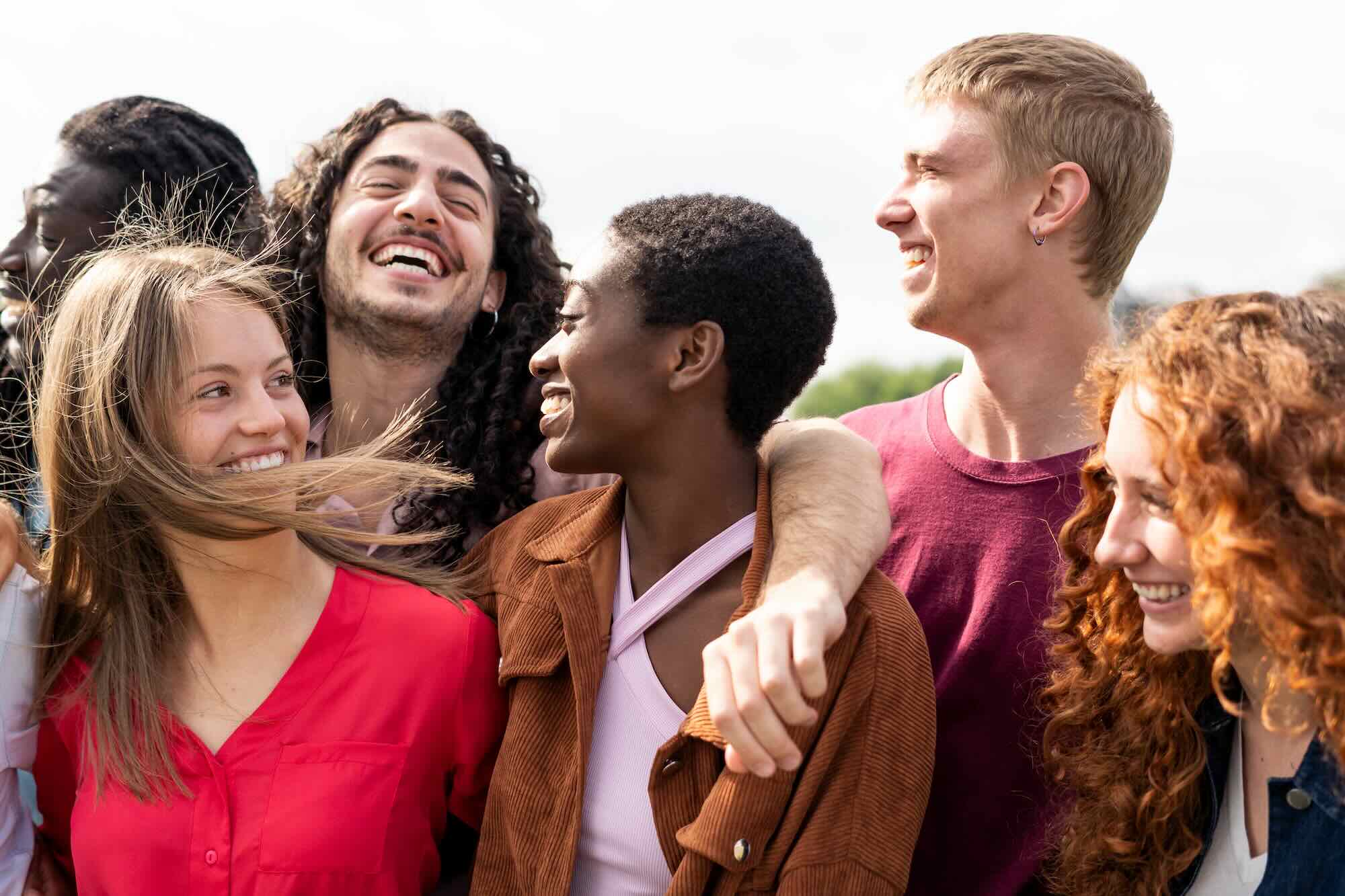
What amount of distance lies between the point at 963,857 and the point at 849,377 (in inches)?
2627

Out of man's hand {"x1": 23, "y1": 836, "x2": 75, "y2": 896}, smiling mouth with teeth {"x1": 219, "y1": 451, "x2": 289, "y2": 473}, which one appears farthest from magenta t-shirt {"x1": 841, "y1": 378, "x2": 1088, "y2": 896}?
man's hand {"x1": 23, "y1": 836, "x2": 75, "y2": 896}

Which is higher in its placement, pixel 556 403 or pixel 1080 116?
pixel 1080 116

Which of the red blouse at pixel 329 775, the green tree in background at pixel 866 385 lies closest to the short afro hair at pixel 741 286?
the red blouse at pixel 329 775

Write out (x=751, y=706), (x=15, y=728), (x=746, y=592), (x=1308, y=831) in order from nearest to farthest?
(x=751, y=706)
(x=1308, y=831)
(x=746, y=592)
(x=15, y=728)

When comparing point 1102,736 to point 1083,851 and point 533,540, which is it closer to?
point 1083,851

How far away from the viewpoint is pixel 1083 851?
102 inches

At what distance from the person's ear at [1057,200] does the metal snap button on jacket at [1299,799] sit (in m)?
1.57

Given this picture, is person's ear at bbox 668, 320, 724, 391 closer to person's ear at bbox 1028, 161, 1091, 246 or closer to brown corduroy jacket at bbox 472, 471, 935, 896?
brown corduroy jacket at bbox 472, 471, 935, 896

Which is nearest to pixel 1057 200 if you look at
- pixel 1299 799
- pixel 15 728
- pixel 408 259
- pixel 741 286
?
pixel 741 286

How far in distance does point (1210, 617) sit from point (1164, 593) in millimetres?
161

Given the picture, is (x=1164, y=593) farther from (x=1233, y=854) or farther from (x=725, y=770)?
(x=725, y=770)

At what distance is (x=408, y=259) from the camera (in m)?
4.02

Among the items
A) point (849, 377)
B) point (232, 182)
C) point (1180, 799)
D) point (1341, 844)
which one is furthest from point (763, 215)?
point (849, 377)

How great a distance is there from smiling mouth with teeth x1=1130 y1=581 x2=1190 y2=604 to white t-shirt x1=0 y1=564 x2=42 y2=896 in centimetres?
232
